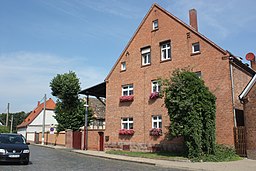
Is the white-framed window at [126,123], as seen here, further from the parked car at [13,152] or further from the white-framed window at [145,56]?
the parked car at [13,152]

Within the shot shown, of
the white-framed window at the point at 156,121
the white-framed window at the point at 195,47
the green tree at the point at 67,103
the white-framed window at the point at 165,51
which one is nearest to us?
the white-framed window at the point at 195,47

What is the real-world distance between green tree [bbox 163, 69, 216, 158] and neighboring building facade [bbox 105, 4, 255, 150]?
1.49 m

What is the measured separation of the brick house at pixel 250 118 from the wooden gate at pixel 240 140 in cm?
22

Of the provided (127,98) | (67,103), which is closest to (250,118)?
(127,98)

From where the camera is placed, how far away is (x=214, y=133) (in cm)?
1734

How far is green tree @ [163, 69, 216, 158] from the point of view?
16562 mm

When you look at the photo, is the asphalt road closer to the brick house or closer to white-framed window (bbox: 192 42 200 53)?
the brick house

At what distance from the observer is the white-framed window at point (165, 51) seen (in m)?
22.6

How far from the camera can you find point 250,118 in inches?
672

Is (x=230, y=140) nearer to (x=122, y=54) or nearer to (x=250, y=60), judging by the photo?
(x=250, y=60)

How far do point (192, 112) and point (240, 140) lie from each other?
12.6 feet

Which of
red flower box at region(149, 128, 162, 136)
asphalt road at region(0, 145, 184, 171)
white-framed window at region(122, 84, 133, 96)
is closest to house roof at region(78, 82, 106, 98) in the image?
white-framed window at region(122, 84, 133, 96)

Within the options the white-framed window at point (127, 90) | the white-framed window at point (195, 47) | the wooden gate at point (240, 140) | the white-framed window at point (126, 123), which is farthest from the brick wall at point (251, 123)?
the white-framed window at point (127, 90)

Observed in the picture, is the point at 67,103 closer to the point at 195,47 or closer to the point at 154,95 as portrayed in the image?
the point at 154,95
